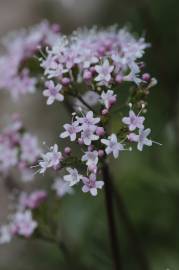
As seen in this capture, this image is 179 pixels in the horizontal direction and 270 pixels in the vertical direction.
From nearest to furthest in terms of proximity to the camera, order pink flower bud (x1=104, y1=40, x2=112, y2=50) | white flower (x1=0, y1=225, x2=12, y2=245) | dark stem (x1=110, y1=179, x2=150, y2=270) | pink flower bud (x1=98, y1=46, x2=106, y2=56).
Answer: pink flower bud (x1=98, y1=46, x2=106, y2=56) < pink flower bud (x1=104, y1=40, x2=112, y2=50) < white flower (x1=0, y1=225, x2=12, y2=245) < dark stem (x1=110, y1=179, x2=150, y2=270)

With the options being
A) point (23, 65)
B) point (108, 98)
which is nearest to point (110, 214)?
point (108, 98)

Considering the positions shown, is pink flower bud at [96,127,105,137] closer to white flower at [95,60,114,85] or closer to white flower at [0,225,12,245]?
white flower at [95,60,114,85]

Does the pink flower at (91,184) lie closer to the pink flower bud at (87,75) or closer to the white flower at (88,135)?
the white flower at (88,135)

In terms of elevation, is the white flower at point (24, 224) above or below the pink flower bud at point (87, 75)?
below

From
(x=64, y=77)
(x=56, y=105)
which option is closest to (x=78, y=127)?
(x=64, y=77)

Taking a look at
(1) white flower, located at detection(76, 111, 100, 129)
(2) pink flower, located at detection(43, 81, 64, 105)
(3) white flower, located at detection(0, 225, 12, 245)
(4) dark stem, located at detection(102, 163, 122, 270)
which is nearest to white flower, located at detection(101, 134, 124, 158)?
(1) white flower, located at detection(76, 111, 100, 129)

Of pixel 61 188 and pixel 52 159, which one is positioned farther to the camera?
pixel 61 188

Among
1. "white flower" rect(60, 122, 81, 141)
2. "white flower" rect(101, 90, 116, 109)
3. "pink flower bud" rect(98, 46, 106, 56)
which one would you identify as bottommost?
"white flower" rect(60, 122, 81, 141)

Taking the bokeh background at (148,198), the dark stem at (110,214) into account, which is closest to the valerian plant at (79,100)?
the dark stem at (110,214)

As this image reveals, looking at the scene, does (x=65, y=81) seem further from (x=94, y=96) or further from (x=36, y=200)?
(x=36, y=200)
